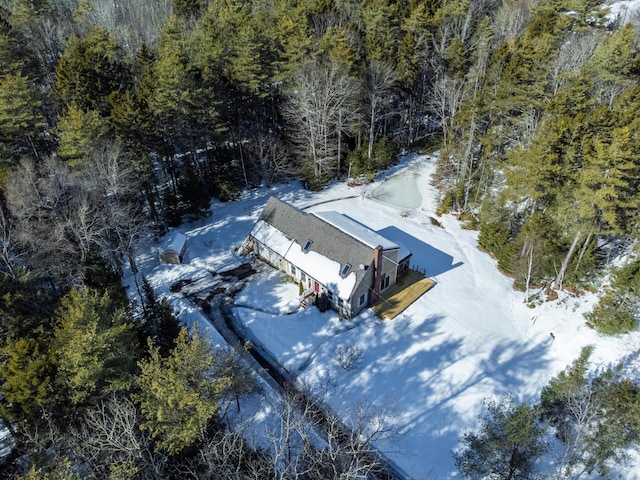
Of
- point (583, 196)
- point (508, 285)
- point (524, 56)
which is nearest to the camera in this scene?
point (583, 196)

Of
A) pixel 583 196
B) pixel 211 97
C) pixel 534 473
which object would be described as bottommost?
pixel 534 473

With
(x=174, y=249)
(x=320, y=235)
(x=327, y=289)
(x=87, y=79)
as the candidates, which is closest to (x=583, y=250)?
(x=327, y=289)

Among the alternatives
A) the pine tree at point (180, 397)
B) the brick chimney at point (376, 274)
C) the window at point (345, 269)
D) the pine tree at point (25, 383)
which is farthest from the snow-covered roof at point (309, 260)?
the pine tree at point (25, 383)

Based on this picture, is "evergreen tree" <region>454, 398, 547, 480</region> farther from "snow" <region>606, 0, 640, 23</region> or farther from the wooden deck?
"snow" <region>606, 0, 640, 23</region>

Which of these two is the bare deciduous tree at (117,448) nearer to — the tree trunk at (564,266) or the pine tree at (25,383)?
the pine tree at (25,383)

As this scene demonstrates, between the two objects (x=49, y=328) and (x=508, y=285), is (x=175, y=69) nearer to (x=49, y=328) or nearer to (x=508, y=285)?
(x=49, y=328)

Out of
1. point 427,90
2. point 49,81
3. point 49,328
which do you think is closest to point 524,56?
point 427,90
